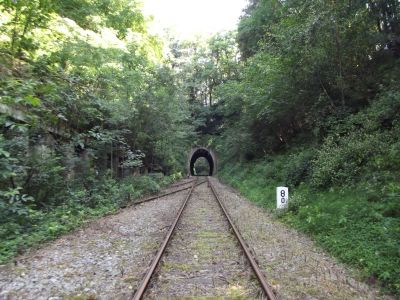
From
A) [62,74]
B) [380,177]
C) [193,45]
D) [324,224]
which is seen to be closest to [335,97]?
[380,177]

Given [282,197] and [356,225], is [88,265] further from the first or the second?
[282,197]

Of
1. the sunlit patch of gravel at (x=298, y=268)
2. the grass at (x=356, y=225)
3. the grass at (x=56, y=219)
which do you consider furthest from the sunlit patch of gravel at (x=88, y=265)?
the grass at (x=356, y=225)

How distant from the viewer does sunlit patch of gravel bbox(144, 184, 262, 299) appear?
4.80 metres

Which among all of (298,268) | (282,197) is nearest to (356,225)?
(298,268)

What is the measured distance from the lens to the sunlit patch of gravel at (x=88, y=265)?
16.2 ft

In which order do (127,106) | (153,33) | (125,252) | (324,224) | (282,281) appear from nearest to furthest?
(282,281) < (125,252) < (324,224) < (127,106) < (153,33)

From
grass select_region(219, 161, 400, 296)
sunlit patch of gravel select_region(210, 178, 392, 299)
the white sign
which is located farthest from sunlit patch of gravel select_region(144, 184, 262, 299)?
the white sign

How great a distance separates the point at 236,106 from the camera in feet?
88.1

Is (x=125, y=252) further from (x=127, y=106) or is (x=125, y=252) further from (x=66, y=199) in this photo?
(x=127, y=106)

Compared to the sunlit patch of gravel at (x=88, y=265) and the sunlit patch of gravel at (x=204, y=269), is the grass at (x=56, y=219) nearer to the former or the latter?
the sunlit patch of gravel at (x=88, y=265)

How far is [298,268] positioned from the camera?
5824 millimetres

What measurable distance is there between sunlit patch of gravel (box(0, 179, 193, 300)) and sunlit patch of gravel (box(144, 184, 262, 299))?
15.3 inches

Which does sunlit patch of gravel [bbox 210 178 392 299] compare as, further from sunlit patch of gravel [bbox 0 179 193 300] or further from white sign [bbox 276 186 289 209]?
sunlit patch of gravel [bbox 0 179 193 300]

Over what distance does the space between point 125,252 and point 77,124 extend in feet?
26.1
